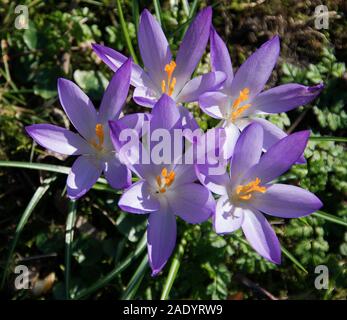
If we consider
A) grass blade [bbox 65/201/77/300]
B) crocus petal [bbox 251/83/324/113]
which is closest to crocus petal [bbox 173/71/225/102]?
crocus petal [bbox 251/83/324/113]

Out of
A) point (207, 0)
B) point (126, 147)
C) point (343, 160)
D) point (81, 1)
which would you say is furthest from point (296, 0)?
point (126, 147)

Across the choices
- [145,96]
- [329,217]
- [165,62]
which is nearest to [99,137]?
[145,96]

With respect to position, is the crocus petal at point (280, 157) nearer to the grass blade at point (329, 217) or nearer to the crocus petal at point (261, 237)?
the crocus petal at point (261, 237)

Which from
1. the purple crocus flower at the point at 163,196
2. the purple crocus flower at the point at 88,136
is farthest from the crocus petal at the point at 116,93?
the purple crocus flower at the point at 163,196

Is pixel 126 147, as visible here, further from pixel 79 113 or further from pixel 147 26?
pixel 147 26

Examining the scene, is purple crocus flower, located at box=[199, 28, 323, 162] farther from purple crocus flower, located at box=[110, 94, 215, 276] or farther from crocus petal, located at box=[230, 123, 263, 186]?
purple crocus flower, located at box=[110, 94, 215, 276]

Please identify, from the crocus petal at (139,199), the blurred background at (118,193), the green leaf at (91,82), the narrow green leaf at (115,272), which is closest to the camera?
the crocus petal at (139,199)
